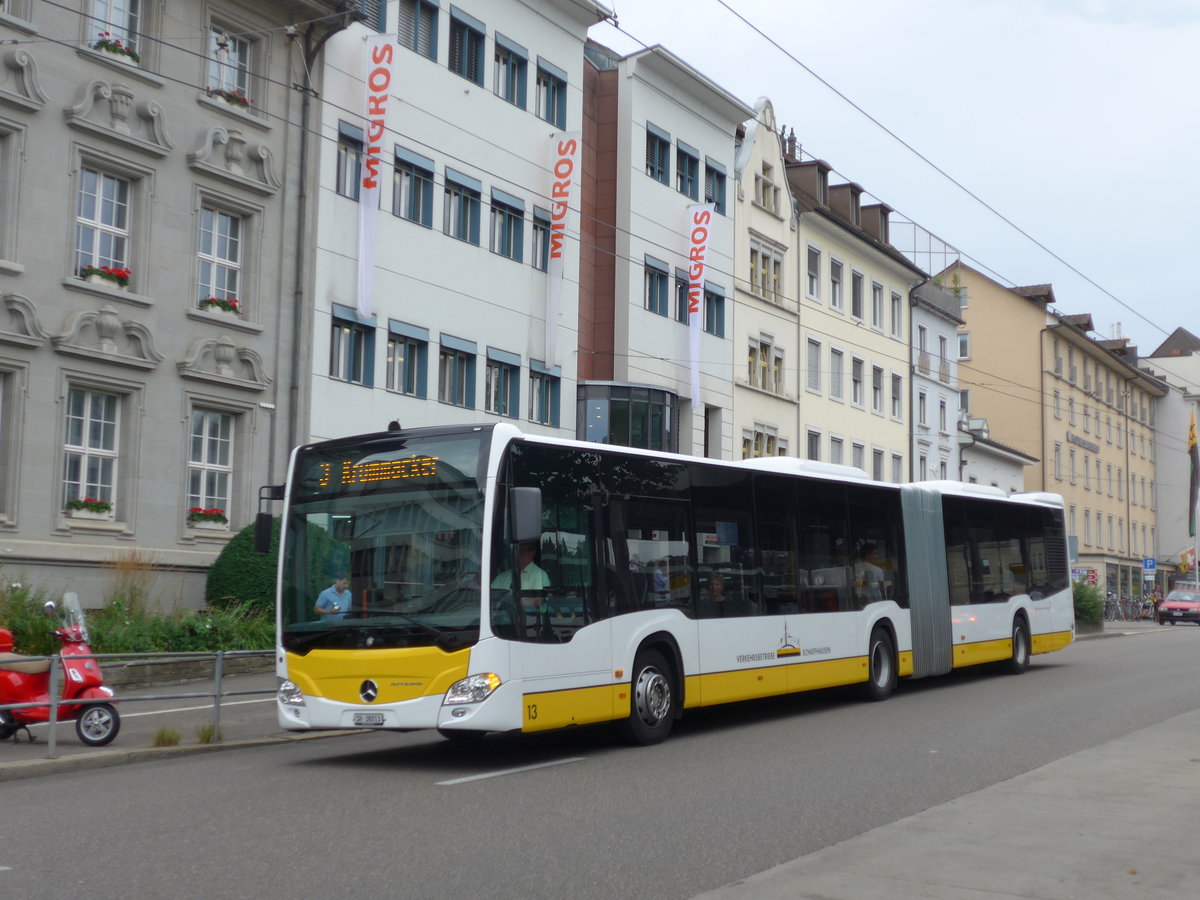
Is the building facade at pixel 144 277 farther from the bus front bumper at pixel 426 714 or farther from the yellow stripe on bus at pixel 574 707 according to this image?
the yellow stripe on bus at pixel 574 707

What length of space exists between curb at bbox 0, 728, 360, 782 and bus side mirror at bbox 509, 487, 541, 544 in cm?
410

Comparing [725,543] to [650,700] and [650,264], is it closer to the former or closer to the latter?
[650,700]

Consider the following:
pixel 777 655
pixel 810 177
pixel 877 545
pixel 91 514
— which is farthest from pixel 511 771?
pixel 810 177

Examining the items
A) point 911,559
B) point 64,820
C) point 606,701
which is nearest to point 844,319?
point 911,559

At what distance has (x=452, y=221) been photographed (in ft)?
98.8

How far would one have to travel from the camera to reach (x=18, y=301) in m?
21.1

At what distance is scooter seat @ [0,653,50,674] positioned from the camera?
12984 millimetres

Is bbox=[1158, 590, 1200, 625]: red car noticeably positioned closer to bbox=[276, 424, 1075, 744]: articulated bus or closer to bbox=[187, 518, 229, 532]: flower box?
bbox=[187, 518, 229, 532]: flower box

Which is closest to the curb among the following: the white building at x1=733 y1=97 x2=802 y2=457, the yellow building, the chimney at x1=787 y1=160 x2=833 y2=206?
the white building at x1=733 y1=97 x2=802 y2=457

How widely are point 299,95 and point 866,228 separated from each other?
3095 cm

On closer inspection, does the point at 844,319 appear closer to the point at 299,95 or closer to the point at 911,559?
the point at 299,95

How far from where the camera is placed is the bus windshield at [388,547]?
39.3ft

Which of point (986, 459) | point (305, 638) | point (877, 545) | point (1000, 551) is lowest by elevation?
point (305, 638)

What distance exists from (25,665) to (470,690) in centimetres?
431
